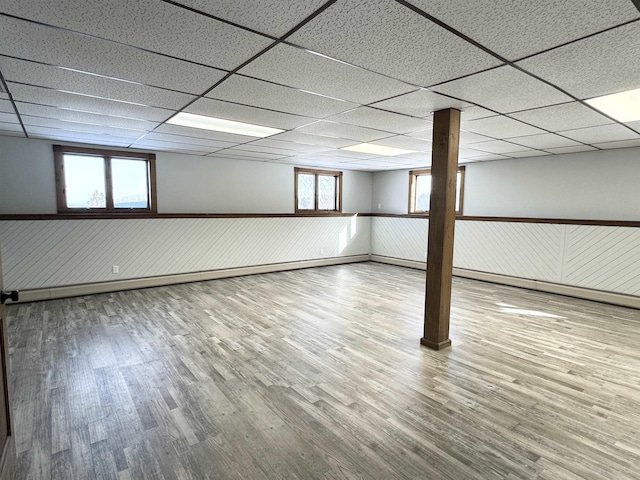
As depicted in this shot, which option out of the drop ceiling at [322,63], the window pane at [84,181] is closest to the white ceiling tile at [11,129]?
the drop ceiling at [322,63]

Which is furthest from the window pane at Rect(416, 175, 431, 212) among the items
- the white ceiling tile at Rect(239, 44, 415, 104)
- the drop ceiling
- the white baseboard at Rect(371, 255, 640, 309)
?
the white ceiling tile at Rect(239, 44, 415, 104)

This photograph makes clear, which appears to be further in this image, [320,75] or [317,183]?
[317,183]

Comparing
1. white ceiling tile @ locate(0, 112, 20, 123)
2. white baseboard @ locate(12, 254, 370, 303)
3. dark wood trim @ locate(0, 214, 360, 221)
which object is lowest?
white baseboard @ locate(12, 254, 370, 303)

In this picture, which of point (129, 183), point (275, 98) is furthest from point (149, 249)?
point (275, 98)

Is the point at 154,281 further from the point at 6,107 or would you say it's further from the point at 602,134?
the point at 602,134

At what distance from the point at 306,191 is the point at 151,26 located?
6055mm

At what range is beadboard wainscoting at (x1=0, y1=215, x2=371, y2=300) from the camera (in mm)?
4777

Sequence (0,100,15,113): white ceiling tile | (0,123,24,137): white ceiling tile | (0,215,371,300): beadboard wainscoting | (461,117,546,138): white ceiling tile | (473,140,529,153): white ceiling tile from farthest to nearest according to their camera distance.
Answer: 1. (0,215,371,300): beadboard wainscoting
2. (473,140,529,153): white ceiling tile
3. (0,123,24,137): white ceiling tile
4. (461,117,546,138): white ceiling tile
5. (0,100,15,113): white ceiling tile

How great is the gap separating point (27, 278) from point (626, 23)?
6441mm

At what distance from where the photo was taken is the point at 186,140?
15.4ft

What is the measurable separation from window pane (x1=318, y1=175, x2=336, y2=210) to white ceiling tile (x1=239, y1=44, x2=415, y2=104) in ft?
16.8

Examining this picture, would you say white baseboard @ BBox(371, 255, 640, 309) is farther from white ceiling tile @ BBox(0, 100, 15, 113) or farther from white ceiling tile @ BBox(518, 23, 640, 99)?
white ceiling tile @ BBox(0, 100, 15, 113)

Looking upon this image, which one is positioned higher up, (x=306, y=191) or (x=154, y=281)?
(x=306, y=191)

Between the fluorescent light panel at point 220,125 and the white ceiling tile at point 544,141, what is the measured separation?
3013 mm
